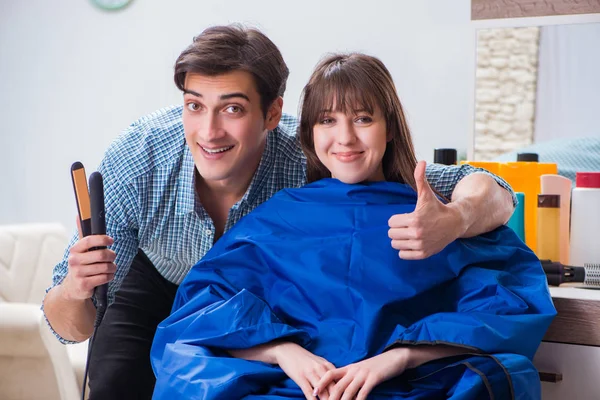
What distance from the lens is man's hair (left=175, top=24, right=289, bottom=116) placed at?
1706 millimetres

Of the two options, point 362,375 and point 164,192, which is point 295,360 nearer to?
point 362,375

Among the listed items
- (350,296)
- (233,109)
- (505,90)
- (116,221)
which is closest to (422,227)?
(350,296)

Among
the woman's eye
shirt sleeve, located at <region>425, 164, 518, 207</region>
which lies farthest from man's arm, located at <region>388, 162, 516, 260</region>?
the woman's eye

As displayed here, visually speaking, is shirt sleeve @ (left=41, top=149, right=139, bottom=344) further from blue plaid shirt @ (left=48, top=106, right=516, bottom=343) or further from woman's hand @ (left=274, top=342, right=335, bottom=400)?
woman's hand @ (left=274, top=342, right=335, bottom=400)

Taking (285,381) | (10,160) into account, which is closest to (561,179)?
(285,381)

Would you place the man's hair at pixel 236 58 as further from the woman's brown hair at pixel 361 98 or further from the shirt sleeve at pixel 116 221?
the shirt sleeve at pixel 116 221

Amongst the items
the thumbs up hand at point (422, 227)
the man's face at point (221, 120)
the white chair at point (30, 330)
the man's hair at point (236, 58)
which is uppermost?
the man's hair at point (236, 58)

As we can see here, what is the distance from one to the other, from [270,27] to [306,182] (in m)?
1.84

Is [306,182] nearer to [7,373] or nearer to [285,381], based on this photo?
[285,381]

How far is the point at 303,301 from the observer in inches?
60.4

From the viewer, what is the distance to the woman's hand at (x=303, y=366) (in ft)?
4.46

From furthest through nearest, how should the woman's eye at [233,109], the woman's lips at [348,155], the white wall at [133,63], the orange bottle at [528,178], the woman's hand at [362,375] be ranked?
the white wall at [133,63]
the orange bottle at [528,178]
the woman's eye at [233,109]
the woman's lips at [348,155]
the woman's hand at [362,375]

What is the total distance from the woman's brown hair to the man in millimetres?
115

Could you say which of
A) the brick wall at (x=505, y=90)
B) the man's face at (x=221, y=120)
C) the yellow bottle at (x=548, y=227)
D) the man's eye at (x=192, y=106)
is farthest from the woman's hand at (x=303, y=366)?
the brick wall at (x=505, y=90)
